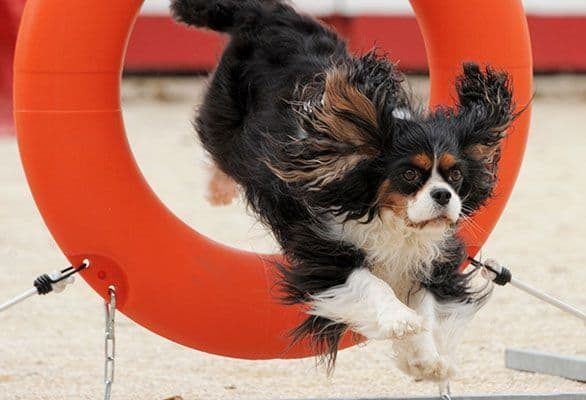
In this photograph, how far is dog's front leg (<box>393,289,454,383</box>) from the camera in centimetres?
398

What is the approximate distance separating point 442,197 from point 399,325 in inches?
15.3

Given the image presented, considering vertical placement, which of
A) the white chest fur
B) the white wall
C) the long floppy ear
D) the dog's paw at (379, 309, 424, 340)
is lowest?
the dog's paw at (379, 309, 424, 340)

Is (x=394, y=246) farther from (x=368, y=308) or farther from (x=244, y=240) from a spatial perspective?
(x=244, y=240)

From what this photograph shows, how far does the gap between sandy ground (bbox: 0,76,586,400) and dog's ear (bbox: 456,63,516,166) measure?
4.19ft

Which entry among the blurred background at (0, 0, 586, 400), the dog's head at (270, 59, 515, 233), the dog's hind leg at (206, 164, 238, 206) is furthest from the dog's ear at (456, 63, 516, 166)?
the dog's hind leg at (206, 164, 238, 206)

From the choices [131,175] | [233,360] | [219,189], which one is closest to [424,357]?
[131,175]

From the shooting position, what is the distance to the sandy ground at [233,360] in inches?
204

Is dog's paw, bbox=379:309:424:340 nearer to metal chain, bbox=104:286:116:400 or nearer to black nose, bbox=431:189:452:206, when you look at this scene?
black nose, bbox=431:189:452:206

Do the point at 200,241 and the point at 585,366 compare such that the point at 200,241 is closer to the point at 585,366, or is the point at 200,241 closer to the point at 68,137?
the point at 68,137

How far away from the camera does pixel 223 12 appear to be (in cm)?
524

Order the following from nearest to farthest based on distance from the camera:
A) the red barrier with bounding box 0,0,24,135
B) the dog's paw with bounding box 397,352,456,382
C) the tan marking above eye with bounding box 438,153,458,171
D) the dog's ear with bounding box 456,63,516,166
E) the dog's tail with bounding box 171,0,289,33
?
the tan marking above eye with bounding box 438,153,458,171, the dog's paw with bounding box 397,352,456,382, the dog's ear with bounding box 456,63,516,166, the dog's tail with bounding box 171,0,289,33, the red barrier with bounding box 0,0,24,135

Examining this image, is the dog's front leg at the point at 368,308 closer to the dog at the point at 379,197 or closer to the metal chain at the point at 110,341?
the dog at the point at 379,197

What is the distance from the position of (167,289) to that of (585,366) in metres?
1.78

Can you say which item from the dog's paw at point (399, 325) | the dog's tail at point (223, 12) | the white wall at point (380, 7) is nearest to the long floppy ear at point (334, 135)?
the dog's paw at point (399, 325)
